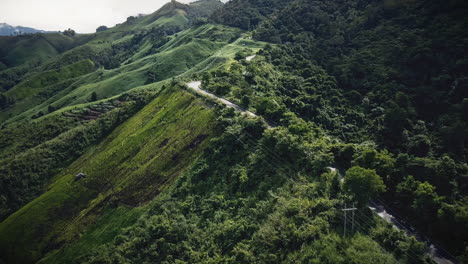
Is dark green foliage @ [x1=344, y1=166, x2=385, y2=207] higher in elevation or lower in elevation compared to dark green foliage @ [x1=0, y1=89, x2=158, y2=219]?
higher

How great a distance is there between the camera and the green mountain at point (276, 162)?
4428 cm

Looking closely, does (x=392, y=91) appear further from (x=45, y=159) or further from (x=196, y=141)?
(x=45, y=159)

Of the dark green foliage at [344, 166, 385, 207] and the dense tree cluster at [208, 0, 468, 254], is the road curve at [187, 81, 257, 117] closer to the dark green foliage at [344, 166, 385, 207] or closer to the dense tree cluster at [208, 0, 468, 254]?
the dense tree cluster at [208, 0, 468, 254]

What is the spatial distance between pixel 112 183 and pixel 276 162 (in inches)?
1884

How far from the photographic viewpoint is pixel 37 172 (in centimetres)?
9456

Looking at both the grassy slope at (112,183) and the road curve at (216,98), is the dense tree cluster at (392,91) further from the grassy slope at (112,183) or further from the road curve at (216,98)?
the grassy slope at (112,183)

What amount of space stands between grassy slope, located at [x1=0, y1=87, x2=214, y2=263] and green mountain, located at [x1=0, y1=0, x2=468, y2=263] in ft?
1.20

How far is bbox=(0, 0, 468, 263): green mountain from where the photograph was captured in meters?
44.3

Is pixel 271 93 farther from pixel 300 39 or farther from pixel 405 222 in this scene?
pixel 300 39

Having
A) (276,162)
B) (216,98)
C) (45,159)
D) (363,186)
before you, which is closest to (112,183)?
(45,159)

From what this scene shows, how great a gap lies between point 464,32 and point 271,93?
8123 cm

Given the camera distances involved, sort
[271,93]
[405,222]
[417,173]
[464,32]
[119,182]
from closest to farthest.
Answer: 1. [405,222]
2. [417,173]
3. [119,182]
4. [271,93]
5. [464,32]

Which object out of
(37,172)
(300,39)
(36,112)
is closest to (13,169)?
(37,172)

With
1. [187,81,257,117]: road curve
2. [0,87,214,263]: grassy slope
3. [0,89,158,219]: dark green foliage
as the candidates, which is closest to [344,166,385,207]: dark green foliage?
[187,81,257,117]: road curve
